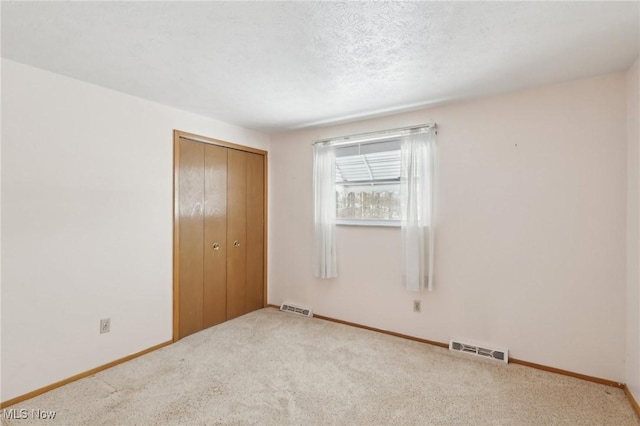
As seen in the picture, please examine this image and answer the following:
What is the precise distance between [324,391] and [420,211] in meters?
1.76

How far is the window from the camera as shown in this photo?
3.29 m

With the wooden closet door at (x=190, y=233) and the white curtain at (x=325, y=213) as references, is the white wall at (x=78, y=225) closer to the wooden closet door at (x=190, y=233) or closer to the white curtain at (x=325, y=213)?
the wooden closet door at (x=190, y=233)

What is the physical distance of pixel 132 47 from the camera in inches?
74.3

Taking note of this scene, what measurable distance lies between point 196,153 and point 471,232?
282cm

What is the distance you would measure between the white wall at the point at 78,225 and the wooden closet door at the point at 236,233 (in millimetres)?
737

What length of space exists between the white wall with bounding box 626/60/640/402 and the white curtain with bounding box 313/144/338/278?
2.43m

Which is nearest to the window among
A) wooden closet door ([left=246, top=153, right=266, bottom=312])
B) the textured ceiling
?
the textured ceiling

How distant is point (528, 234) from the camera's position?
253cm

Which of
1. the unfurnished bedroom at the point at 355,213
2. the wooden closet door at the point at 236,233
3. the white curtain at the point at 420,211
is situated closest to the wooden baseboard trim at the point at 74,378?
the unfurnished bedroom at the point at 355,213

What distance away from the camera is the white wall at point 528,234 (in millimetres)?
2260

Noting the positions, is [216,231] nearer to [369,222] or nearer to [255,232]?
[255,232]

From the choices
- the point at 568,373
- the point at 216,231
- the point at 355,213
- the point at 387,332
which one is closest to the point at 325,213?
the point at 355,213

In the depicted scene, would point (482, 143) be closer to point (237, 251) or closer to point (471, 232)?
point (471, 232)

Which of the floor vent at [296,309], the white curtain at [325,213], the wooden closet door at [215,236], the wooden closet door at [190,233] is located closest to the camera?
the wooden closet door at [190,233]
